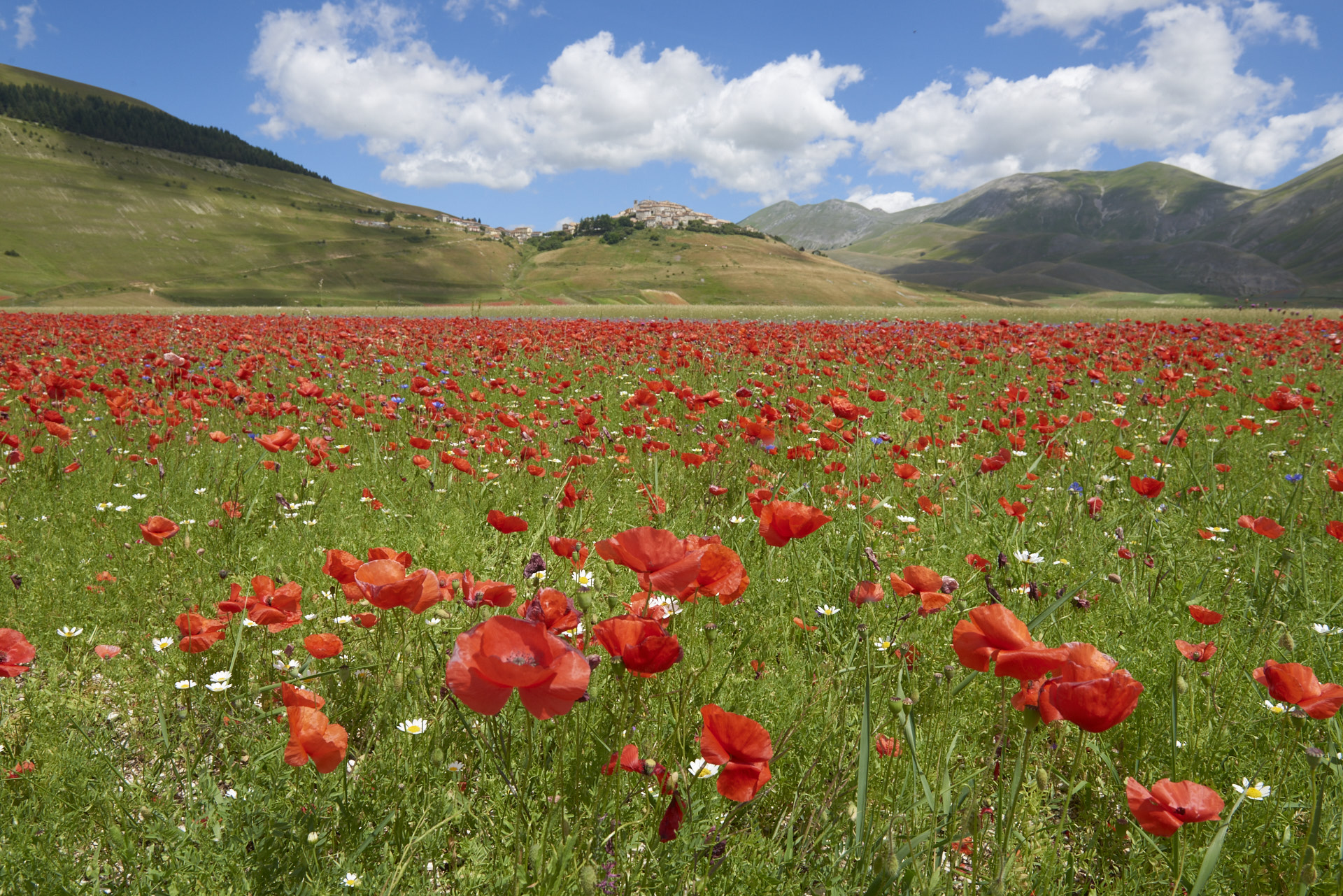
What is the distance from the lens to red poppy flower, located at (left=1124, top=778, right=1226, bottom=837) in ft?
3.76

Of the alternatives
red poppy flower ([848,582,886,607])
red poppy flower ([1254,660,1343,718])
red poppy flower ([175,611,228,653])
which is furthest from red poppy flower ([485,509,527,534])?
red poppy flower ([1254,660,1343,718])

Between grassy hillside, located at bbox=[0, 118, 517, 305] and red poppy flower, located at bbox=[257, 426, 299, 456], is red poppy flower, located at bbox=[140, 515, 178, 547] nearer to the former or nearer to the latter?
red poppy flower, located at bbox=[257, 426, 299, 456]

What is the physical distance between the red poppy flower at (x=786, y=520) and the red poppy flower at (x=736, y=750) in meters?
0.54

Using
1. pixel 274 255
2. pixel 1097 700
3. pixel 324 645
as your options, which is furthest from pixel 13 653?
pixel 274 255

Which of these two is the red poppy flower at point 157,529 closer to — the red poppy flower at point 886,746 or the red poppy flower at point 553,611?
the red poppy flower at point 553,611

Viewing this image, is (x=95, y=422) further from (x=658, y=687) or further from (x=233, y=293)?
(x=233, y=293)

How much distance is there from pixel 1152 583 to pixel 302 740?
11.2ft

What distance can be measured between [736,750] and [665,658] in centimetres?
21

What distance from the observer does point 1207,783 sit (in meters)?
1.97

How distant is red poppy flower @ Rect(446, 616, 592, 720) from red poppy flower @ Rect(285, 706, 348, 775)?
1.45ft

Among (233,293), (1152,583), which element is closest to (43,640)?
(1152,583)

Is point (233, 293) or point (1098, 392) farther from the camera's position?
point (233, 293)

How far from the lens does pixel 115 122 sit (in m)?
138

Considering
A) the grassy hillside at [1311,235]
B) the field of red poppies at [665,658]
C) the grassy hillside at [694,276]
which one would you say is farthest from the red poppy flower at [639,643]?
the grassy hillside at [1311,235]
